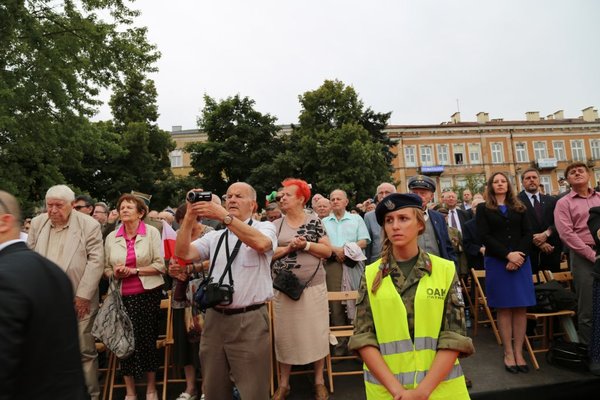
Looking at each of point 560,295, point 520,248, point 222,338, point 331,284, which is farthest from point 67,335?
point 560,295

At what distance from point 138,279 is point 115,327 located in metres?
0.53

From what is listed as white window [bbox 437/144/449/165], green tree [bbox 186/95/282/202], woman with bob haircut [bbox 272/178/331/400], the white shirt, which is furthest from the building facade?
the white shirt

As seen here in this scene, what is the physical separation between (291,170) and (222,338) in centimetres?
2542

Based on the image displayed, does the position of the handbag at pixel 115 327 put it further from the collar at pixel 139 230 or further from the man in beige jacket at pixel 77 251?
the collar at pixel 139 230

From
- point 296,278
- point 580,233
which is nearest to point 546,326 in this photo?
point 580,233

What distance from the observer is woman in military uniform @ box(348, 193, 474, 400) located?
2.03 m

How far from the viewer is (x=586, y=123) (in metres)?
52.6

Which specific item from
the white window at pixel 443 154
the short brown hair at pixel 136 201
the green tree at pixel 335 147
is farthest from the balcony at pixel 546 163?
the short brown hair at pixel 136 201

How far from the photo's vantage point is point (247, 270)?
3.09 m

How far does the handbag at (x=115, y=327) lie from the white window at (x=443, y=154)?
50.6m

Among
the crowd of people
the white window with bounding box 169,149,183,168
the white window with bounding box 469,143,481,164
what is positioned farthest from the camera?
the white window with bounding box 469,143,481,164

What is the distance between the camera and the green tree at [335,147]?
2770cm

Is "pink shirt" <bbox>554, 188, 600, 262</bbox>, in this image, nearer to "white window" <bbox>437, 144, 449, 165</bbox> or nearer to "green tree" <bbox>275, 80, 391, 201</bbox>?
"green tree" <bbox>275, 80, 391, 201</bbox>

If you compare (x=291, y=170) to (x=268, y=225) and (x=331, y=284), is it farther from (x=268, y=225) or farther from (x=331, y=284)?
(x=268, y=225)
